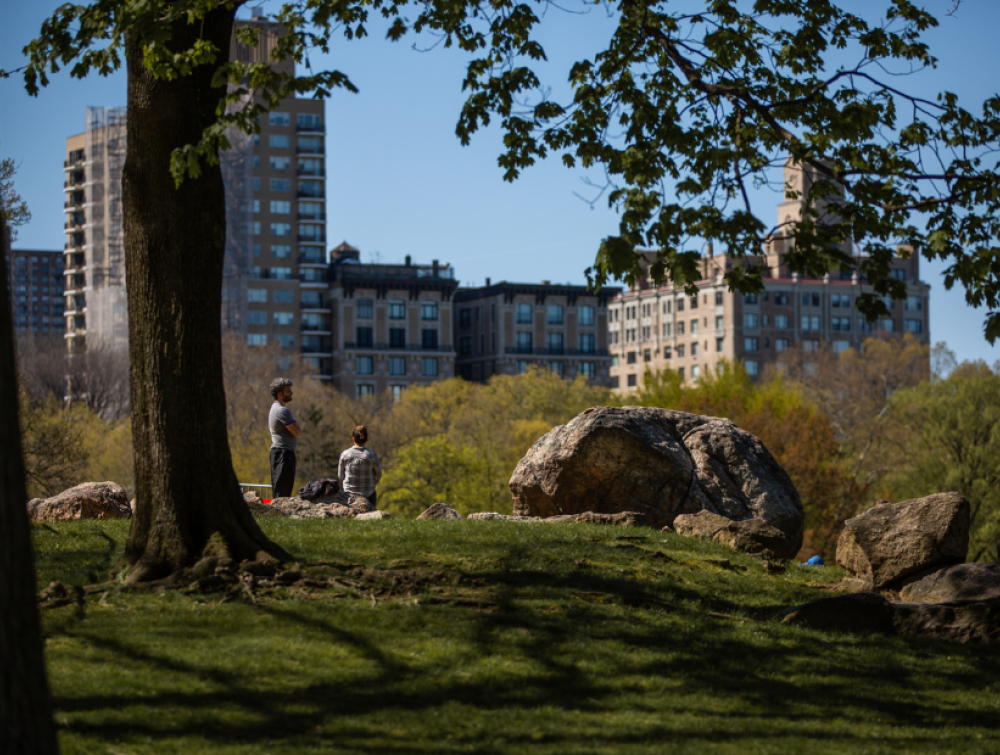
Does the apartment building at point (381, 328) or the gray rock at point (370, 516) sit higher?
the apartment building at point (381, 328)

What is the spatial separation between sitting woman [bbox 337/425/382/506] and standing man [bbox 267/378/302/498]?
1.14m

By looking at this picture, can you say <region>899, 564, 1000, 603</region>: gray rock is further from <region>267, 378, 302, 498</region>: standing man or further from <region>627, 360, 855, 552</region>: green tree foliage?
<region>627, 360, 855, 552</region>: green tree foliage

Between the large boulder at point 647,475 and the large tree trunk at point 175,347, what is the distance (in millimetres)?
8957

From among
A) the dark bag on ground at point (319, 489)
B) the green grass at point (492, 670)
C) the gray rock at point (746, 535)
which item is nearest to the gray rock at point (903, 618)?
the green grass at point (492, 670)

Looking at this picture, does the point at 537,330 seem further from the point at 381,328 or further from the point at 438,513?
the point at 438,513

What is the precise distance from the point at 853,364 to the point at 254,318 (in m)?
68.7

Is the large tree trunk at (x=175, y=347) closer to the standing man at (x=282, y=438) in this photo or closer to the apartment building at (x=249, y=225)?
the standing man at (x=282, y=438)

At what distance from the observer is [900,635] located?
10703mm

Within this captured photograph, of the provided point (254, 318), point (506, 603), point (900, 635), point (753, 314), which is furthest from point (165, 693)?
point (753, 314)

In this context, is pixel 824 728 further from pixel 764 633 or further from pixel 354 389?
pixel 354 389

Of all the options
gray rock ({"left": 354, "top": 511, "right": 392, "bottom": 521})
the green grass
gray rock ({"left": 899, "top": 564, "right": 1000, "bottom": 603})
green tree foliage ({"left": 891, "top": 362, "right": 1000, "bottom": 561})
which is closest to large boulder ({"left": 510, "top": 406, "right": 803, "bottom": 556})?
gray rock ({"left": 354, "top": 511, "right": 392, "bottom": 521})

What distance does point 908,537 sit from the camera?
13.4 meters

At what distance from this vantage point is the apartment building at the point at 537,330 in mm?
146625

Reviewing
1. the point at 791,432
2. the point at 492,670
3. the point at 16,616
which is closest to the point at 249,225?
the point at 791,432
